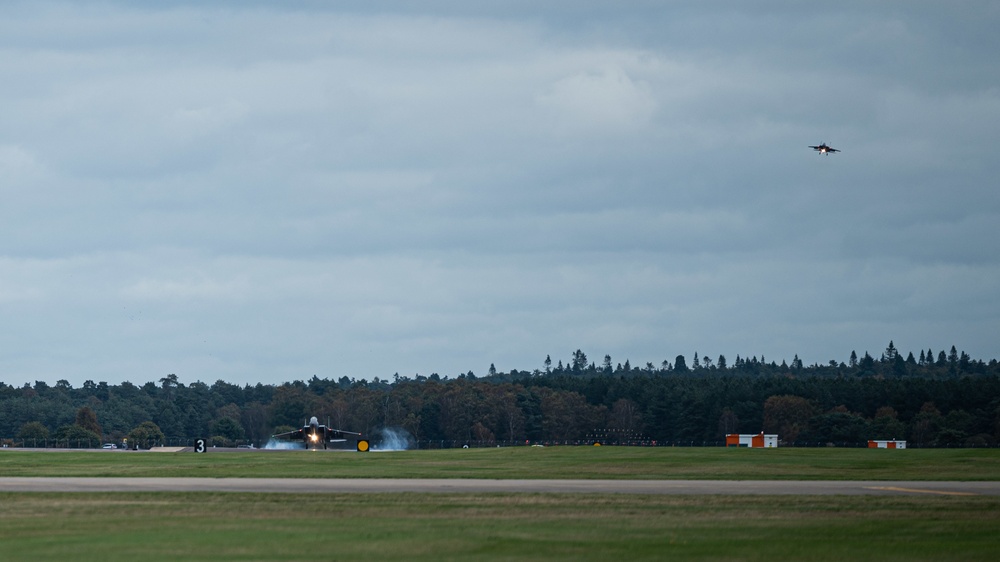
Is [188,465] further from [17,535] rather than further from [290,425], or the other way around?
[290,425]

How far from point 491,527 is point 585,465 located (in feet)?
99.9

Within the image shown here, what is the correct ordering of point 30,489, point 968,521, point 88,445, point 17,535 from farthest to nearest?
1. point 88,445
2. point 30,489
3. point 968,521
4. point 17,535

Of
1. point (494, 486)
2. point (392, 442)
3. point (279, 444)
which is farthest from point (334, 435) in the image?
point (494, 486)

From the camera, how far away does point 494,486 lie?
45.9 metres

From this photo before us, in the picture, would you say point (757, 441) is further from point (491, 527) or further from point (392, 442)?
point (491, 527)

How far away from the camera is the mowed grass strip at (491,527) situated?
1075 inches

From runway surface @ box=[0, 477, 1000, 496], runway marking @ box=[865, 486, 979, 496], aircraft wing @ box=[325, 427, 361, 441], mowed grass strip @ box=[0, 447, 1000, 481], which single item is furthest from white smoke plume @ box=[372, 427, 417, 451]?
runway marking @ box=[865, 486, 979, 496]

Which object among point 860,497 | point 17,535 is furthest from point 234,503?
point 860,497

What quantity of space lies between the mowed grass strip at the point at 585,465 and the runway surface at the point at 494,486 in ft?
10.8

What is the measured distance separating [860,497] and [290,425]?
389 feet

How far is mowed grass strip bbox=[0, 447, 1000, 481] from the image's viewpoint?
5462 centimetres

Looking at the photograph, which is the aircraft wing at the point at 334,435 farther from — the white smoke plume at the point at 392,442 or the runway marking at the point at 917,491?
the runway marking at the point at 917,491

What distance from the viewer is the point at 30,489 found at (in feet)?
143

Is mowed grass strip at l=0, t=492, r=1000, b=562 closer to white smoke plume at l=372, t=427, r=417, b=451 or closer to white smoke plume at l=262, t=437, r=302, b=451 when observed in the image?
white smoke plume at l=262, t=437, r=302, b=451
